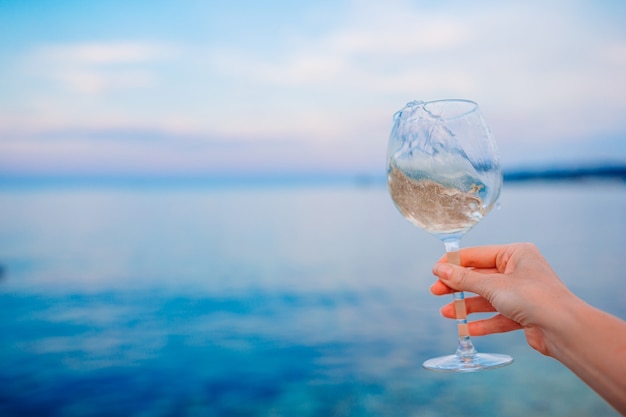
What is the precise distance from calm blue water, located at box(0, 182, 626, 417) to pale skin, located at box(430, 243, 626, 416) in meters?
4.54

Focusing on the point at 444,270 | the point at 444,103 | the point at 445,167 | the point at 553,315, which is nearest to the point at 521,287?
the point at 553,315

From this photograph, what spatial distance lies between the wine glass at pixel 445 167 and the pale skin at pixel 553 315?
0.12 meters

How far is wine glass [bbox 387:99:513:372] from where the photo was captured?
1.84 metres

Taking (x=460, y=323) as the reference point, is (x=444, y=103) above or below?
above

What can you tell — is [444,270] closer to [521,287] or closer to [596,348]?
[521,287]

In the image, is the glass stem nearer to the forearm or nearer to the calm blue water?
the forearm

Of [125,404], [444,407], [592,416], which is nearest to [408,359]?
[444,407]

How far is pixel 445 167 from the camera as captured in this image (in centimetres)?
184

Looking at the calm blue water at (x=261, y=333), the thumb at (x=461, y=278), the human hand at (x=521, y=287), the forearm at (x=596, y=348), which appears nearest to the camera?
the forearm at (x=596, y=348)

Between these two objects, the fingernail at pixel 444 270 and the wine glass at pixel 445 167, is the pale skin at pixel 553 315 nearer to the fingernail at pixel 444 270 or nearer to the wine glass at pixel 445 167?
the fingernail at pixel 444 270

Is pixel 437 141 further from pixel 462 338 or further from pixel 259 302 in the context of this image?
pixel 259 302

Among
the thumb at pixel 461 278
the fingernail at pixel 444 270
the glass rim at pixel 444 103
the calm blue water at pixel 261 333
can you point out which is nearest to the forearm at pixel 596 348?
the thumb at pixel 461 278

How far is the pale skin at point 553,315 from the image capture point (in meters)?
1.58

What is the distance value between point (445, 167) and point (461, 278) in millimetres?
358
